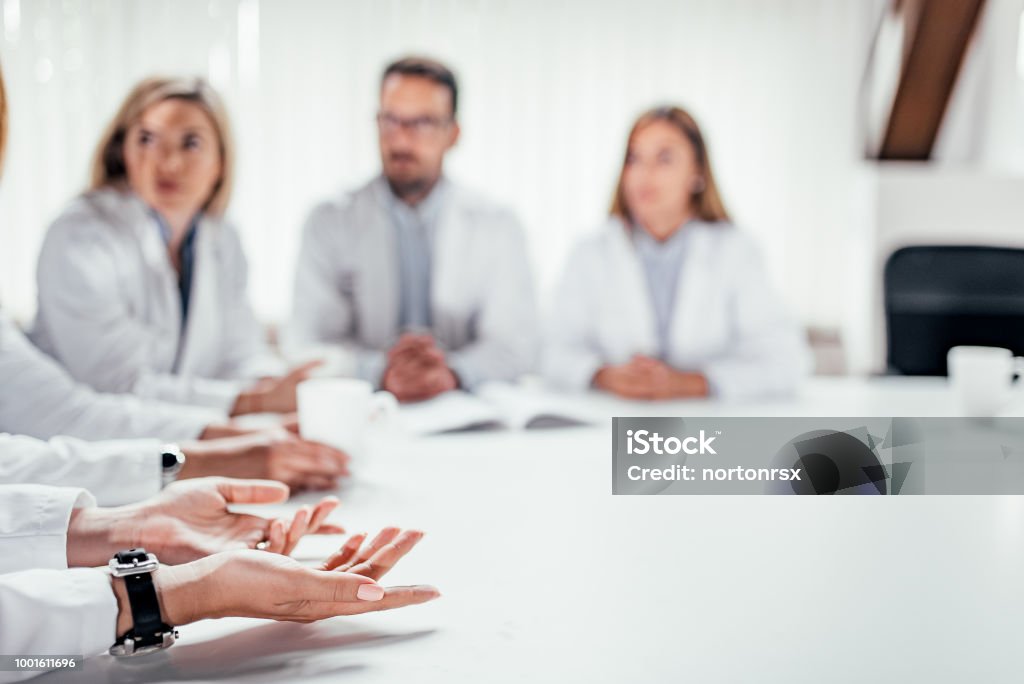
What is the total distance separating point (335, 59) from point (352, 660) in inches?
72.3

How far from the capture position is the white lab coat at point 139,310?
3.46ft

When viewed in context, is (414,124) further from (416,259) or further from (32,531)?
(32,531)

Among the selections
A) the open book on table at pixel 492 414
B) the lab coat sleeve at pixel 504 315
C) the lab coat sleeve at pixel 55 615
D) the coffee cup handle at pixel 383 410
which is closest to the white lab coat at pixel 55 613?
the lab coat sleeve at pixel 55 615

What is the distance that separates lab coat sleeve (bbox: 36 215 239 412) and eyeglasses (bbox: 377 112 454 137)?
70 cm

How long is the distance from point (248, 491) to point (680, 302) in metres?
0.97

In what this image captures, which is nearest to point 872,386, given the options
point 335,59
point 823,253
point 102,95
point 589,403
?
point 589,403

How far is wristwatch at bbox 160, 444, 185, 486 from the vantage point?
612mm

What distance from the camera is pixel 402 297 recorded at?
5.56ft

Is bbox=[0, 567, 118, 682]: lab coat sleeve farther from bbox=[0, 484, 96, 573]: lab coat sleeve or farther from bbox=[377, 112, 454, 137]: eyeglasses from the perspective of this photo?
bbox=[377, 112, 454, 137]: eyeglasses

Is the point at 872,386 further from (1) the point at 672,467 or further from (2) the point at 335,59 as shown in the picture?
(2) the point at 335,59

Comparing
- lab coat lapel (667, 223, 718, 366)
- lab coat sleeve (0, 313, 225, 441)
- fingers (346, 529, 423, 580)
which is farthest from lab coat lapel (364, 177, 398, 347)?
fingers (346, 529, 423, 580)

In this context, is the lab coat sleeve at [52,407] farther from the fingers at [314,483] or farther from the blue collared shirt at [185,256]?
the blue collared shirt at [185,256]

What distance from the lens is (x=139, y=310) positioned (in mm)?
1144

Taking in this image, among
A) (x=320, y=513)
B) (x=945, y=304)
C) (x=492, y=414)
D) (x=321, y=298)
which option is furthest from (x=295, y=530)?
(x=945, y=304)
